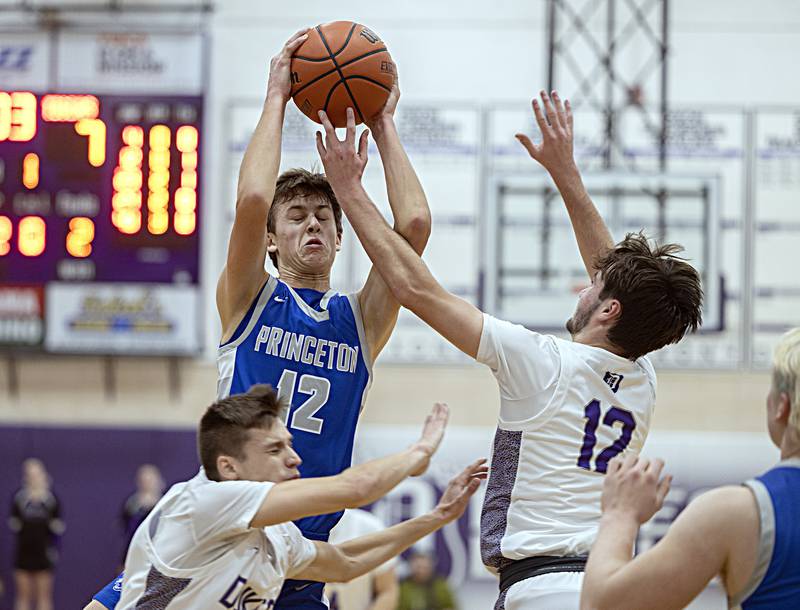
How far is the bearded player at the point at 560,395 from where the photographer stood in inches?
130

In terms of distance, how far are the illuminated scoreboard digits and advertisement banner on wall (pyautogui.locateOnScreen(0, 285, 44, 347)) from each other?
0.21 metres

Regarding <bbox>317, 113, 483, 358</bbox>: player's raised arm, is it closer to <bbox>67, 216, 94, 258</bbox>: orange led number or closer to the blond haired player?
the blond haired player

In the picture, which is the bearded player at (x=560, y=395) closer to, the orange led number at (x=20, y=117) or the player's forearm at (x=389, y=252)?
the player's forearm at (x=389, y=252)

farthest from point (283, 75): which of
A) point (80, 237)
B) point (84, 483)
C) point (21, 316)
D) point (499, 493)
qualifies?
point (84, 483)

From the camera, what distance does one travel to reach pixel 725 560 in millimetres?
2320

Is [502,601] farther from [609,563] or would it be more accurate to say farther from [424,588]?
[424,588]

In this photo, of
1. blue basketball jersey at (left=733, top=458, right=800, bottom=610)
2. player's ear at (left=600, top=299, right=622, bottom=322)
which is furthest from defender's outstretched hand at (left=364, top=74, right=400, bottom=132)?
blue basketball jersey at (left=733, top=458, right=800, bottom=610)

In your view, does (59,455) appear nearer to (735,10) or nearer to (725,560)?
(735,10)

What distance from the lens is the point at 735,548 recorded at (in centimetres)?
230

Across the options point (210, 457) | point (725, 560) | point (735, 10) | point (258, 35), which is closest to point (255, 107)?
point (258, 35)

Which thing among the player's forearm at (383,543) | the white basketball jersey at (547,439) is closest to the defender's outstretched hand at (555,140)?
the white basketball jersey at (547,439)

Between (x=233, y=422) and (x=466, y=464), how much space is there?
831 cm

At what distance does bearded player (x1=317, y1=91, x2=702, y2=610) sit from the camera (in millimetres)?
3291

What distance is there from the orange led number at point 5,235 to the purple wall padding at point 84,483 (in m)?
2.21
